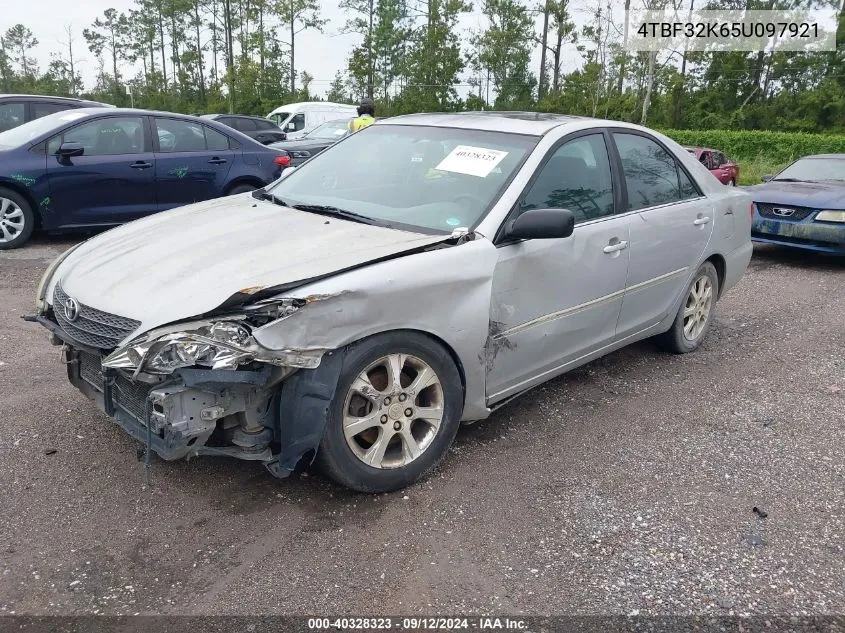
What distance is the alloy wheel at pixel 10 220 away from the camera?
768 centimetres

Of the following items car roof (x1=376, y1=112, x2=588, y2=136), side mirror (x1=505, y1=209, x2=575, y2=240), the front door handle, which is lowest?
the front door handle

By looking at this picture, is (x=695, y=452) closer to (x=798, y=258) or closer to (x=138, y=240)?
(x=138, y=240)

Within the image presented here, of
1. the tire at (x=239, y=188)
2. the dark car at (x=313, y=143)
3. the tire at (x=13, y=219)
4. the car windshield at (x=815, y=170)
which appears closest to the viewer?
the tire at (x=13, y=219)

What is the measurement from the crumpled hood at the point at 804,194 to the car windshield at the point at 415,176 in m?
5.96

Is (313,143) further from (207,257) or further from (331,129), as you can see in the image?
(207,257)

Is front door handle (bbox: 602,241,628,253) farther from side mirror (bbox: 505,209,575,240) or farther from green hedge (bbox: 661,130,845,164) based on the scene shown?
green hedge (bbox: 661,130,845,164)

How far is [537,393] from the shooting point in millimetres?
4484

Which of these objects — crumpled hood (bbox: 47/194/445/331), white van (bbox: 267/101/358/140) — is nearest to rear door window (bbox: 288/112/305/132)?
white van (bbox: 267/101/358/140)

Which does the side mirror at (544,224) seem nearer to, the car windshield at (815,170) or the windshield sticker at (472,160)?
the windshield sticker at (472,160)

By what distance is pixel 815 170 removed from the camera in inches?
400

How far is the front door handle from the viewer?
4.04 meters

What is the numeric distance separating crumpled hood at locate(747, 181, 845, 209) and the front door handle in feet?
17.7

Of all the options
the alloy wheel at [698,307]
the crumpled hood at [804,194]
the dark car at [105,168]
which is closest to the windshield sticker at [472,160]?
the alloy wheel at [698,307]

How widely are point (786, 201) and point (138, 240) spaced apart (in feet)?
26.5
